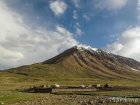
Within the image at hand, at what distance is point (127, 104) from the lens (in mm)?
58531

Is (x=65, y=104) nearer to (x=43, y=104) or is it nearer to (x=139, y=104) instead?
(x=43, y=104)

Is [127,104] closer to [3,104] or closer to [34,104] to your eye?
[34,104]

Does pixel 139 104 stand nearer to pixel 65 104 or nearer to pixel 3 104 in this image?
pixel 65 104

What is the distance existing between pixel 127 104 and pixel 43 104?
1619 cm

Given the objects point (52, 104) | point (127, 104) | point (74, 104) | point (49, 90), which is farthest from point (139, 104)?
point (49, 90)

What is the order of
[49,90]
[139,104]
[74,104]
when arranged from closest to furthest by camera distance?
1. [139,104]
2. [74,104]
3. [49,90]

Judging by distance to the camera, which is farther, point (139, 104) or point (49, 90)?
point (49, 90)

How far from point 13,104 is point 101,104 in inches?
663

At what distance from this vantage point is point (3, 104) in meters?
60.4

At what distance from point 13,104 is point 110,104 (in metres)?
18.5

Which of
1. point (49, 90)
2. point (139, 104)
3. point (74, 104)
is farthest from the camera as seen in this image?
point (49, 90)

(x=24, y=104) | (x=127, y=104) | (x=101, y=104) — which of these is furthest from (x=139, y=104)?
(x=24, y=104)

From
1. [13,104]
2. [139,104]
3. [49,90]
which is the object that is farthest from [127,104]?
[49,90]

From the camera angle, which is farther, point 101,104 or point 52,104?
point 52,104
